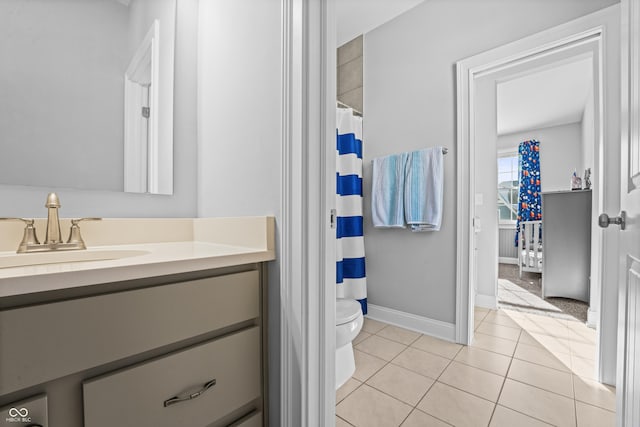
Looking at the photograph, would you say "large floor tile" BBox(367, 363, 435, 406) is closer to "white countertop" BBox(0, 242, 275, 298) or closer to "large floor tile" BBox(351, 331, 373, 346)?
"large floor tile" BBox(351, 331, 373, 346)

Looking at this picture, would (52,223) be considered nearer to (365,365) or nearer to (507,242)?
(365,365)

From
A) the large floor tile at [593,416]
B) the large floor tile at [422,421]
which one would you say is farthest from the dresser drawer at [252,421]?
the large floor tile at [593,416]

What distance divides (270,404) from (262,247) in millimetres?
497

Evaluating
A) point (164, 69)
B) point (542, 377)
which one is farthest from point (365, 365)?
point (164, 69)

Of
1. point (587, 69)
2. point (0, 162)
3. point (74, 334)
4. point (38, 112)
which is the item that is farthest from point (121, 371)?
point (587, 69)

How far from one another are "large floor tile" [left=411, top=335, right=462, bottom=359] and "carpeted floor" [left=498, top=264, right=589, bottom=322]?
1281 mm

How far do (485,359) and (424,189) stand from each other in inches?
46.2

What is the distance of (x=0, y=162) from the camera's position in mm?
886

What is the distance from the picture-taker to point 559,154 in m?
5.17

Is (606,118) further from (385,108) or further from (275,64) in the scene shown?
(275,64)

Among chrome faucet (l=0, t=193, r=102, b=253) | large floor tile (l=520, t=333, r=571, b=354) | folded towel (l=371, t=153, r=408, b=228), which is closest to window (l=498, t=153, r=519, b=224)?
large floor tile (l=520, t=333, r=571, b=354)

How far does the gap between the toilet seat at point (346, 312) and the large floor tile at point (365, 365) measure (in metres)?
0.39

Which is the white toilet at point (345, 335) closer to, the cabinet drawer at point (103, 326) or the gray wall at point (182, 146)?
the cabinet drawer at point (103, 326)

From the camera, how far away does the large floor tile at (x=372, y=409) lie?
4.01 ft
